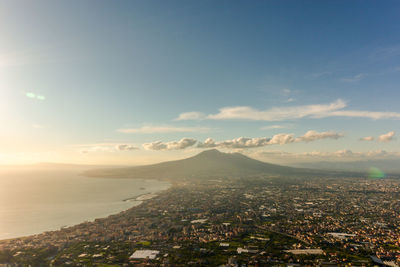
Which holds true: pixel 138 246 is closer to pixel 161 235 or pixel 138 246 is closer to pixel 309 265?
pixel 161 235

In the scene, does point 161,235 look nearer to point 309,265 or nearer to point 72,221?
point 309,265

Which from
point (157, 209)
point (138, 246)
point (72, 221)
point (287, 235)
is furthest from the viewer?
point (157, 209)

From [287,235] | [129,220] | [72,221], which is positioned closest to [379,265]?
[287,235]

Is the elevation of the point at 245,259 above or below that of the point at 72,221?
above

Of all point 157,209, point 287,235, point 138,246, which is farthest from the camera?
point 157,209

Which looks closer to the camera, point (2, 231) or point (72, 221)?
point (2, 231)

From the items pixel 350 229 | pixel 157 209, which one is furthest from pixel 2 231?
pixel 350 229

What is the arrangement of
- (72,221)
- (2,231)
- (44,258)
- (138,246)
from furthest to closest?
(72,221), (2,231), (138,246), (44,258)

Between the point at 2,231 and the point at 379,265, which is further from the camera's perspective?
the point at 2,231

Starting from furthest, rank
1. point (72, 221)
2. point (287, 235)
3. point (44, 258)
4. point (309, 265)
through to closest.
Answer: point (72, 221) < point (287, 235) < point (44, 258) < point (309, 265)
